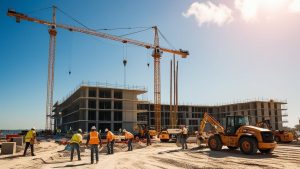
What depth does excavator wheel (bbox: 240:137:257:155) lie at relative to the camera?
48.4ft

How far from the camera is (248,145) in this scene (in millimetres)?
15023

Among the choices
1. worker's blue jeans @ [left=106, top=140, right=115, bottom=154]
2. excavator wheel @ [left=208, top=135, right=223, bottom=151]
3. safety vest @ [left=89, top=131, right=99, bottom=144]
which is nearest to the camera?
safety vest @ [left=89, top=131, right=99, bottom=144]

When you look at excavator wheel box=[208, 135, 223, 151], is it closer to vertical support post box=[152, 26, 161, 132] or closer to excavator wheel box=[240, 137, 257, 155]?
excavator wheel box=[240, 137, 257, 155]

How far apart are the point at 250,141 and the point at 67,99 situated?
6380 cm

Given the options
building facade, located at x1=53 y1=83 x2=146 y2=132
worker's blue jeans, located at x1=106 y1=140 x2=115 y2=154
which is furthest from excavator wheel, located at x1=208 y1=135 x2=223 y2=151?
building facade, located at x1=53 y1=83 x2=146 y2=132

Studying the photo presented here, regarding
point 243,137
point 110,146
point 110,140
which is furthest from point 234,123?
point 110,146

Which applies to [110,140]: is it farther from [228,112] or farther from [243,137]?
[228,112]

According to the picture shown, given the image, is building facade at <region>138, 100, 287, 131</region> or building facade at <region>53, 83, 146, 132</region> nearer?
building facade at <region>53, 83, 146, 132</region>

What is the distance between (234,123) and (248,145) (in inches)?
75.1

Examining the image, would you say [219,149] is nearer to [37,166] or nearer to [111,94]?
[37,166]

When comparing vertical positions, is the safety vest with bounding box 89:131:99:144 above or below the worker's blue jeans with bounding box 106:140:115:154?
above

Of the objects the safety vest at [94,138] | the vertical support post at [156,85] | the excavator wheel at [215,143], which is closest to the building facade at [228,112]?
the vertical support post at [156,85]

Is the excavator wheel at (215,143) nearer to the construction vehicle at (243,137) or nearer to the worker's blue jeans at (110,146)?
the construction vehicle at (243,137)

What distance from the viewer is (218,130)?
18156 millimetres
